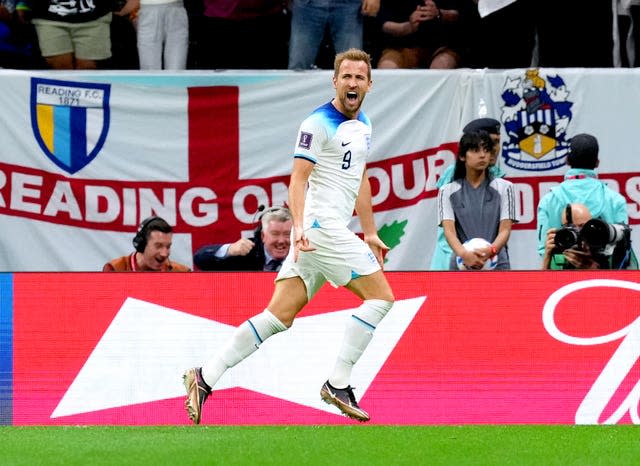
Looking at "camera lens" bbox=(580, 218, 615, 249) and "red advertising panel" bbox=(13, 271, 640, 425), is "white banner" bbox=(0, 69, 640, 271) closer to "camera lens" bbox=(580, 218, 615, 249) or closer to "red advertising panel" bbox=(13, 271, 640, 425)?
"camera lens" bbox=(580, 218, 615, 249)

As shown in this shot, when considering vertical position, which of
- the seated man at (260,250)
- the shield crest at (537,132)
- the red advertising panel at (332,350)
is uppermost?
the shield crest at (537,132)

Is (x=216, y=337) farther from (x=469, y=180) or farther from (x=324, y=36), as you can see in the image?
(x=324, y=36)

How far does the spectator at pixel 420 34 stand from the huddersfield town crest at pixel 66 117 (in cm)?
264

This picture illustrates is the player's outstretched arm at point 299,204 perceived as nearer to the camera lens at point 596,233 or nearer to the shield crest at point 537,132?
the camera lens at point 596,233

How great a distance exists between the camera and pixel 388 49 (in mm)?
12797

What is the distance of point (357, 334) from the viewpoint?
8242 mm

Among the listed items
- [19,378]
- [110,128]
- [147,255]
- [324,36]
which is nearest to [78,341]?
[19,378]

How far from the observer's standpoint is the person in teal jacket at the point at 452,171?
1095cm

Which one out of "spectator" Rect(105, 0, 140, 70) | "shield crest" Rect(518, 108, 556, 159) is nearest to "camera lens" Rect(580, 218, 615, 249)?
"shield crest" Rect(518, 108, 556, 159)

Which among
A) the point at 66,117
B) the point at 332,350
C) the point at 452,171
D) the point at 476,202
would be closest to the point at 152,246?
the point at 66,117

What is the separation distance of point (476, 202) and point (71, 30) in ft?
13.7

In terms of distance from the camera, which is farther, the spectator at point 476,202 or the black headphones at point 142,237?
the black headphones at point 142,237

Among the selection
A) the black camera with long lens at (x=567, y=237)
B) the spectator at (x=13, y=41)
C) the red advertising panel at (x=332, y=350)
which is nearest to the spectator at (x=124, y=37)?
the spectator at (x=13, y=41)

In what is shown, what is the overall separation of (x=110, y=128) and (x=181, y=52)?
1.00 metres
